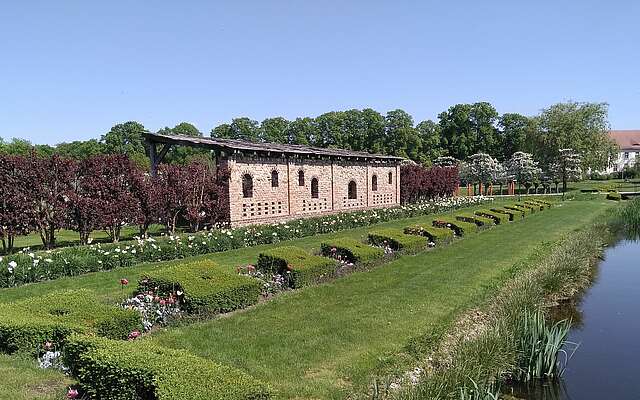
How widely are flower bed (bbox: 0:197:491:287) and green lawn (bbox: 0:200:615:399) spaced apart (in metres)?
0.40

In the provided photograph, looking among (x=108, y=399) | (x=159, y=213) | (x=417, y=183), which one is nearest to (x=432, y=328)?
(x=108, y=399)

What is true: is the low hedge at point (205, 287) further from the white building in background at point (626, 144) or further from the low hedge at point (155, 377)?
the white building in background at point (626, 144)

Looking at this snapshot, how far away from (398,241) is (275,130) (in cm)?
6364

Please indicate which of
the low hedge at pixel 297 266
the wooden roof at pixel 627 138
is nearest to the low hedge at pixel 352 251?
the low hedge at pixel 297 266

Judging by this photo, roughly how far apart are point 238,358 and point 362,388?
163cm

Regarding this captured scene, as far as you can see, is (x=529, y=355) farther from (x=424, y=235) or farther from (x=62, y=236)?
(x=62, y=236)

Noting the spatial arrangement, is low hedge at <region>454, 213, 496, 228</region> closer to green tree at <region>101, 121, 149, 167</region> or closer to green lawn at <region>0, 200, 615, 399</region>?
green lawn at <region>0, 200, 615, 399</region>

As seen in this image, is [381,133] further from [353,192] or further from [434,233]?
[434,233]

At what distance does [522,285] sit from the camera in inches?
374

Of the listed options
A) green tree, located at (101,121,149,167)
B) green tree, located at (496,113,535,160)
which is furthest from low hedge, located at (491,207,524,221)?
green tree, located at (101,121,149,167)

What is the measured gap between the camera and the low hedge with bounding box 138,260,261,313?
25.2 ft

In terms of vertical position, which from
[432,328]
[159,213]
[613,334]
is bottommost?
[613,334]

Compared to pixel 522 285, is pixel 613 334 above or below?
below

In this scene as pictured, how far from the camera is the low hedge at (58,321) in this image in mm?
5738
